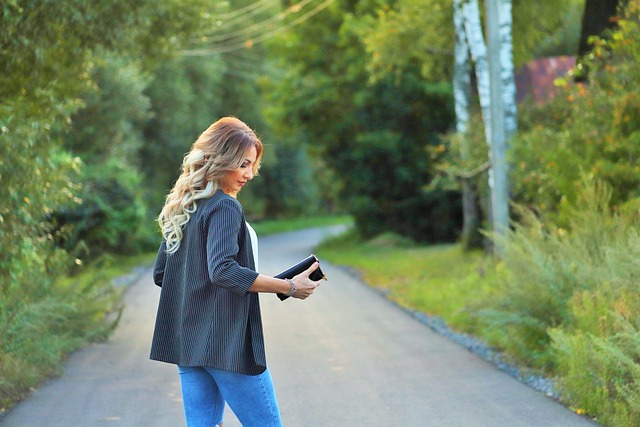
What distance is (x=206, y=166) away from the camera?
4668 millimetres

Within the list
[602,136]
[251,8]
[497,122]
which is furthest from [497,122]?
[251,8]

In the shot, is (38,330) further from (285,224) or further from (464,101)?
(285,224)

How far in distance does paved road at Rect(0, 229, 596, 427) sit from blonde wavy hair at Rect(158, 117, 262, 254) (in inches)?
135

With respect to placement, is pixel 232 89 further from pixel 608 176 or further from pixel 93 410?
pixel 93 410

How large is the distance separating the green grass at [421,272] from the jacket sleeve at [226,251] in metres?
7.63

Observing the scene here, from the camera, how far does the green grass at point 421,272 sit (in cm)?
1481

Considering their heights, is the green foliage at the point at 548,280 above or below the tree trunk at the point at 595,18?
below

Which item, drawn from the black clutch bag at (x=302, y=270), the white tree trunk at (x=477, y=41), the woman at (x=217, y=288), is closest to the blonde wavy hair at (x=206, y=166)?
the woman at (x=217, y=288)

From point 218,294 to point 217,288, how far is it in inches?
1.1

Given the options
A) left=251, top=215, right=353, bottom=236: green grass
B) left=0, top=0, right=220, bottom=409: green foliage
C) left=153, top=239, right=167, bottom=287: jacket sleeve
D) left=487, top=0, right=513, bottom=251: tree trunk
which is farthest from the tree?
left=251, top=215, right=353, bottom=236: green grass

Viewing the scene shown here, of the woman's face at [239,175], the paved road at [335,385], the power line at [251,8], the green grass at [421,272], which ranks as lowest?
the green grass at [421,272]

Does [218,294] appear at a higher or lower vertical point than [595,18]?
lower

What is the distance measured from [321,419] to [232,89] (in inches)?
1802

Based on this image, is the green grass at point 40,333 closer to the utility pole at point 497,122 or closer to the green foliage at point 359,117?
the utility pole at point 497,122
